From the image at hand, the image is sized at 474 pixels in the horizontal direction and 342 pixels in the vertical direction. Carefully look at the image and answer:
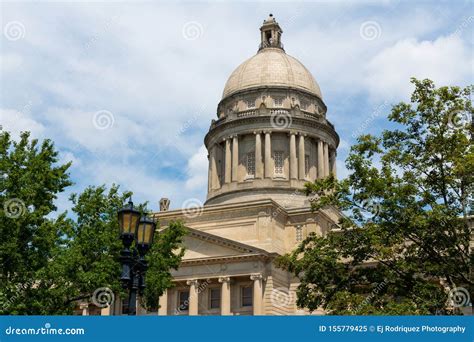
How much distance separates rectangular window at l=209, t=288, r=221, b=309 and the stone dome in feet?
81.2

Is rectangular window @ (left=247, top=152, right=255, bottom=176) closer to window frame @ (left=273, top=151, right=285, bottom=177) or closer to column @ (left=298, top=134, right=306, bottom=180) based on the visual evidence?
window frame @ (left=273, top=151, right=285, bottom=177)

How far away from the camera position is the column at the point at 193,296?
4981cm

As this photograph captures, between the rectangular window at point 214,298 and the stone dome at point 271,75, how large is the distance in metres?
24.8

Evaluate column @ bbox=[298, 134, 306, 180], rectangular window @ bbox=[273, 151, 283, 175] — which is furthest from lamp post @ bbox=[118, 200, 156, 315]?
rectangular window @ bbox=[273, 151, 283, 175]

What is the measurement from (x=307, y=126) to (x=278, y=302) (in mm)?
21825

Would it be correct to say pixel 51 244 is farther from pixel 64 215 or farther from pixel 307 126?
pixel 307 126

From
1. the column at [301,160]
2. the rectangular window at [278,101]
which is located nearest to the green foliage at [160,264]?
the column at [301,160]

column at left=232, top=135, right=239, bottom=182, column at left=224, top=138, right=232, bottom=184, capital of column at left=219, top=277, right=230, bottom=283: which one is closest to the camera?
capital of column at left=219, top=277, right=230, bottom=283

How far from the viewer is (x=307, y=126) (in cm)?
6512

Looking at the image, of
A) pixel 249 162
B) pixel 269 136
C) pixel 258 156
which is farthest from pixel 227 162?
pixel 269 136

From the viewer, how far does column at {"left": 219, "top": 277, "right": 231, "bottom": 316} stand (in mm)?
48938

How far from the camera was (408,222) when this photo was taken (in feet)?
77.5

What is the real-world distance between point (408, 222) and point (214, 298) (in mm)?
30315

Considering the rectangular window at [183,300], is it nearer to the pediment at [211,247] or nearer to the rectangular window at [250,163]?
the pediment at [211,247]
